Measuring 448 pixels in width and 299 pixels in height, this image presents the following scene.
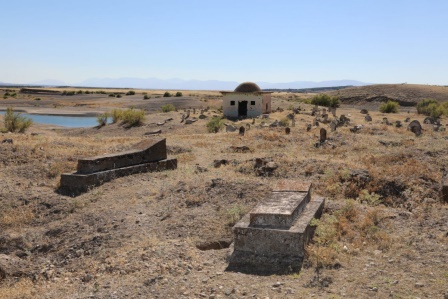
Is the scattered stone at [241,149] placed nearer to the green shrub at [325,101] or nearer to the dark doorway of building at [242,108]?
the dark doorway of building at [242,108]

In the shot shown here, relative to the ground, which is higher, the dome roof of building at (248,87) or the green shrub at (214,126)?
the dome roof of building at (248,87)

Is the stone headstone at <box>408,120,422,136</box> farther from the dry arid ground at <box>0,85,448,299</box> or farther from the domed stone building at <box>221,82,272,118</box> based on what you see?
the domed stone building at <box>221,82,272,118</box>

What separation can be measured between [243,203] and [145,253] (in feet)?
9.53

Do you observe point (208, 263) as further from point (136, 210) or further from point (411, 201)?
point (411, 201)

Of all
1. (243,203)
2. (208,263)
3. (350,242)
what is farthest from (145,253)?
(350,242)

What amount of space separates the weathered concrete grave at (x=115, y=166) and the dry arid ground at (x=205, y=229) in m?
0.39

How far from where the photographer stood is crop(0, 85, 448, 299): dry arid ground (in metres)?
6.26

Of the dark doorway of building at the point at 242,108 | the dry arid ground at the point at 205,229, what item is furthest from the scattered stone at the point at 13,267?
the dark doorway of building at the point at 242,108

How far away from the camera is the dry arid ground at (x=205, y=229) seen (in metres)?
6.26

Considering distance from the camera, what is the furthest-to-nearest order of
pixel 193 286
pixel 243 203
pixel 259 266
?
pixel 243 203
pixel 259 266
pixel 193 286

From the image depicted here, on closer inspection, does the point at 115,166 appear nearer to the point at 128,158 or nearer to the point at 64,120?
the point at 128,158

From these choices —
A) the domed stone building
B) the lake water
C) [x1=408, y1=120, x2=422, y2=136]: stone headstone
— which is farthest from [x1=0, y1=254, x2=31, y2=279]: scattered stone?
the lake water

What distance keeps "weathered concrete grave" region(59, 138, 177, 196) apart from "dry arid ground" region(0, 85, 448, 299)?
39cm

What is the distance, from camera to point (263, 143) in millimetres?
18594
